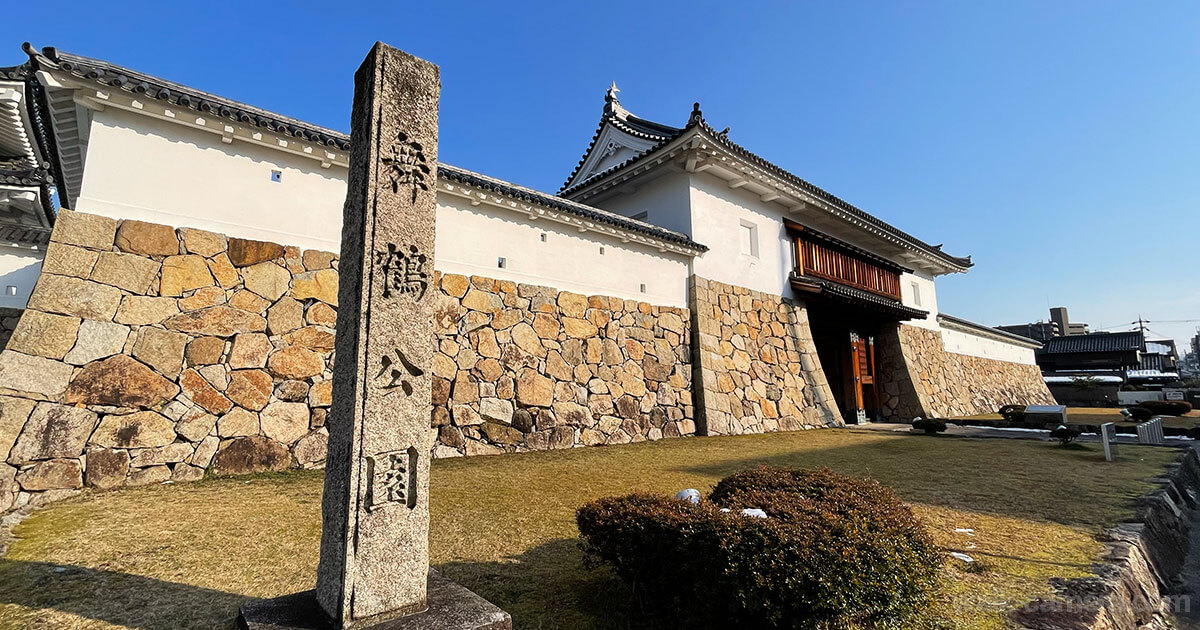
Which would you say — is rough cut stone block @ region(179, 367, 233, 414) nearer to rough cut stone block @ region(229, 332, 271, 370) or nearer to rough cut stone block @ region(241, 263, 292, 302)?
rough cut stone block @ region(229, 332, 271, 370)

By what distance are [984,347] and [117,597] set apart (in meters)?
32.0

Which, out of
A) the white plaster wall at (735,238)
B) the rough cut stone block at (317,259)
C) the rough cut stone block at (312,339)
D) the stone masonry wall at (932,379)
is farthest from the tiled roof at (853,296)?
the rough cut stone block at (312,339)

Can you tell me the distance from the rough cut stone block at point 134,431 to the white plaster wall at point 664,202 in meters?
10.6

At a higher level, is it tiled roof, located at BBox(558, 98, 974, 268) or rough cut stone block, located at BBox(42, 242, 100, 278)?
tiled roof, located at BBox(558, 98, 974, 268)

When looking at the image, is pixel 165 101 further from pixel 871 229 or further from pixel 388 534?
pixel 871 229

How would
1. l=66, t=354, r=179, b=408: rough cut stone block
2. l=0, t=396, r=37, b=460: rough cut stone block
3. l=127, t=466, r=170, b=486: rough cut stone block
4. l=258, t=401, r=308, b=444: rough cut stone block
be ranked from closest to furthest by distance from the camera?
l=0, t=396, r=37, b=460: rough cut stone block, l=66, t=354, r=179, b=408: rough cut stone block, l=127, t=466, r=170, b=486: rough cut stone block, l=258, t=401, r=308, b=444: rough cut stone block

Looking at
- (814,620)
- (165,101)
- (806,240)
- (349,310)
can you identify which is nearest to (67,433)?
(165,101)

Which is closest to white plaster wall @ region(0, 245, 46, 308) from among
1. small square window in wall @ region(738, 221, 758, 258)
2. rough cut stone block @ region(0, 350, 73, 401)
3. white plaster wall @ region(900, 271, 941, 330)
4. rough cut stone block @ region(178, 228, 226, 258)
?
rough cut stone block @ region(178, 228, 226, 258)

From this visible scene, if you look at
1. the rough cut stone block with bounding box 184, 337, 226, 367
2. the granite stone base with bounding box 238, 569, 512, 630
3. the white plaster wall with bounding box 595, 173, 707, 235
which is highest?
the white plaster wall with bounding box 595, 173, 707, 235

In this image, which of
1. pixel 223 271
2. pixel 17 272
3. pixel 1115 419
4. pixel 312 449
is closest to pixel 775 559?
pixel 312 449

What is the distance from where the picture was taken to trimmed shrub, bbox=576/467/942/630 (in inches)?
88.6

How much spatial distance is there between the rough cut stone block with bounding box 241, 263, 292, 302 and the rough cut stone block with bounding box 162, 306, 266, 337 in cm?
35

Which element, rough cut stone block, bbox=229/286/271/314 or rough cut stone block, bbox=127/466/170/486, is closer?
rough cut stone block, bbox=127/466/170/486

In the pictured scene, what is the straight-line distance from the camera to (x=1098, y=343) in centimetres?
3709
